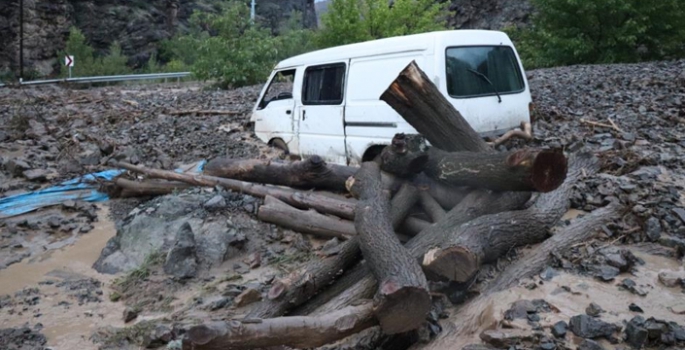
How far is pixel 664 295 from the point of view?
12.9 feet

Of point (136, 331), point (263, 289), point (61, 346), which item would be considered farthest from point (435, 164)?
point (61, 346)

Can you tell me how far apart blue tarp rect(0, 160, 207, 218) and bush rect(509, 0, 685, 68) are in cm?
1490

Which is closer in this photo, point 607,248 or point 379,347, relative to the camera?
point 379,347

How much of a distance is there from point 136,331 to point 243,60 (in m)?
17.5

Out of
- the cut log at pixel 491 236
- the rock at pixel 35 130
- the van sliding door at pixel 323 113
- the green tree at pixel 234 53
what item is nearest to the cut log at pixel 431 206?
the cut log at pixel 491 236

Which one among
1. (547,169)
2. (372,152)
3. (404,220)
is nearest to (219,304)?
(404,220)

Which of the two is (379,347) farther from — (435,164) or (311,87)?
(311,87)

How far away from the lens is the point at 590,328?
348 centimetres

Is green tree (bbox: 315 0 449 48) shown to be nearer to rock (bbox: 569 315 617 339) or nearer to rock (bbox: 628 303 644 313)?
rock (bbox: 628 303 644 313)

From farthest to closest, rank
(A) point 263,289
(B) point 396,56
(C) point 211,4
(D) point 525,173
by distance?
1. (C) point 211,4
2. (B) point 396,56
3. (A) point 263,289
4. (D) point 525,173

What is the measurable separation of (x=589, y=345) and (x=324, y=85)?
575cm

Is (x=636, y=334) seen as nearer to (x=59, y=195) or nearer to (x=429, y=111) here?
(x=429, y=111)

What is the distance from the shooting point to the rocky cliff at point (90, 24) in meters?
35.7

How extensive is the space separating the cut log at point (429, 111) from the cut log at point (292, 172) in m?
1.29
